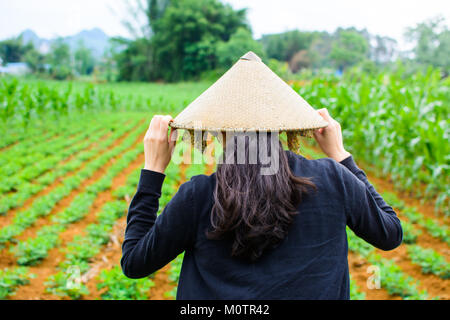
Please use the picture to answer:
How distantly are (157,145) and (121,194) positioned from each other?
394 centimetres

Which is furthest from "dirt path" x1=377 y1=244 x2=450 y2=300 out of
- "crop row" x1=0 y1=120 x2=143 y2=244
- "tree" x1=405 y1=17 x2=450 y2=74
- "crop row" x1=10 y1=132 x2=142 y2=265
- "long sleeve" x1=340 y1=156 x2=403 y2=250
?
"tree" x1=405 y1=17 x2=450 y2=74

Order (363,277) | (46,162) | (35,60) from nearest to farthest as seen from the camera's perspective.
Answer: (363,277) < (46,162) < (35,60)

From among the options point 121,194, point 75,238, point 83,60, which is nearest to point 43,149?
point 121,194

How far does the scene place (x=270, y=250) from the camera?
2.99ft

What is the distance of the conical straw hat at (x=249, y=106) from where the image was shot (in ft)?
3.14

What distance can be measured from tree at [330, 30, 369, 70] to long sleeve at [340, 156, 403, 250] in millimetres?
40603

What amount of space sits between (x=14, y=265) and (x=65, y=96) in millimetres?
8069

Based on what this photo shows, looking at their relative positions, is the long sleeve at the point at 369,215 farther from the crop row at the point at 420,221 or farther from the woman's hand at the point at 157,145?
the crop row at the point at 420,221

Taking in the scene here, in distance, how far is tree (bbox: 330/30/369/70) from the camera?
39078mm

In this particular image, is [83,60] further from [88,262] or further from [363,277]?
[363,277]

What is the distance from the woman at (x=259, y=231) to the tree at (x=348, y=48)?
4074cm

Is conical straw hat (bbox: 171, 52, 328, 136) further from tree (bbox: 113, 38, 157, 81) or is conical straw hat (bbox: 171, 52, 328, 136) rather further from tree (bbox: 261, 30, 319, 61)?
tree (bbox: 113, 38, 157, 81)

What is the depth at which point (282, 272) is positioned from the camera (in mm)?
895
